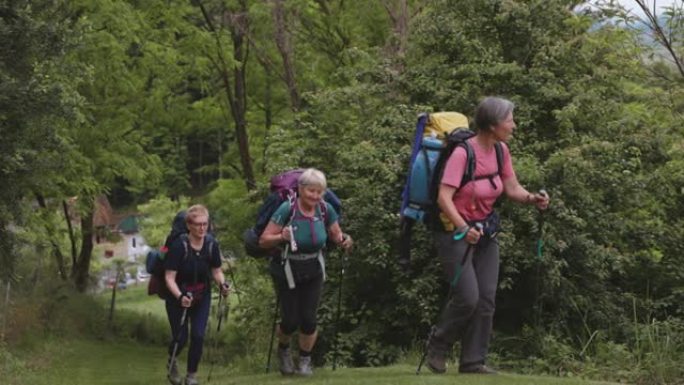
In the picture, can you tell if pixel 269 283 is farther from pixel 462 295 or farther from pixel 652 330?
pixel 462 295

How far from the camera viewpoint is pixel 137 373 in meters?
15.5

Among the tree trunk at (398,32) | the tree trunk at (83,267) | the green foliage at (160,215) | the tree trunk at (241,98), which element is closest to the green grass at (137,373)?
the tree trunk at (83,267)

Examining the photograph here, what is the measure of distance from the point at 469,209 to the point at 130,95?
57.8ft

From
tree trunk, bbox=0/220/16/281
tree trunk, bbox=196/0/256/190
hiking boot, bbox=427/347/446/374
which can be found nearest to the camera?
hiking boot, bbox=427/347/446/374

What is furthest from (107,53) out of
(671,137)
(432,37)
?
(671,137)

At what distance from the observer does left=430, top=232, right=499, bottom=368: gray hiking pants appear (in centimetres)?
679

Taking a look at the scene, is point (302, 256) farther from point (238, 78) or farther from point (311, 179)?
point (238, 78)

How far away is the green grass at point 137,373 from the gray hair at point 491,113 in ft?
6.24

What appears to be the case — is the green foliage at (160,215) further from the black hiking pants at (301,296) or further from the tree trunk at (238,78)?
the black hiking pants at (301,296)

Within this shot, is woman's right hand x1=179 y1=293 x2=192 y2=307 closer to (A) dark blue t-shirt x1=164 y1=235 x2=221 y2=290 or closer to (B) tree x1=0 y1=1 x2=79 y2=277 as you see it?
(A) dark blue t-shirt x1=164 y1=235 x2=221 y2=290

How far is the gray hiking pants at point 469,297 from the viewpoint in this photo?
6.79 m

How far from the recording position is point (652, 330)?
366 inches

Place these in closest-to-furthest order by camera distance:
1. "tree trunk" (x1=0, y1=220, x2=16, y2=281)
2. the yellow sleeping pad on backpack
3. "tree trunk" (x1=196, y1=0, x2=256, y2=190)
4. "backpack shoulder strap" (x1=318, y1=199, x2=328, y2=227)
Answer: the yellow sleeping pad on backpack, "backpack shoulder strap" (x1=318, y1=199, x2=328, y2=227), "tree trunk" (x1=0, y1=220, x2=16, y2=281), "tree trunk" (x1=196, y1=0, x2=256, y2=190)

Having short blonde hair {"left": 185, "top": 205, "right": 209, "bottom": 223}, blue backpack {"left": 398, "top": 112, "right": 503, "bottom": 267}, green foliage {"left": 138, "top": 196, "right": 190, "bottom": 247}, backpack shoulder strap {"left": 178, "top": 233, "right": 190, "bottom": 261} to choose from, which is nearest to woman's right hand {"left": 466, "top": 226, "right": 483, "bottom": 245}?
blue backpack {"left": 398, "top": 112, "right": 503, "bottom": 267}
